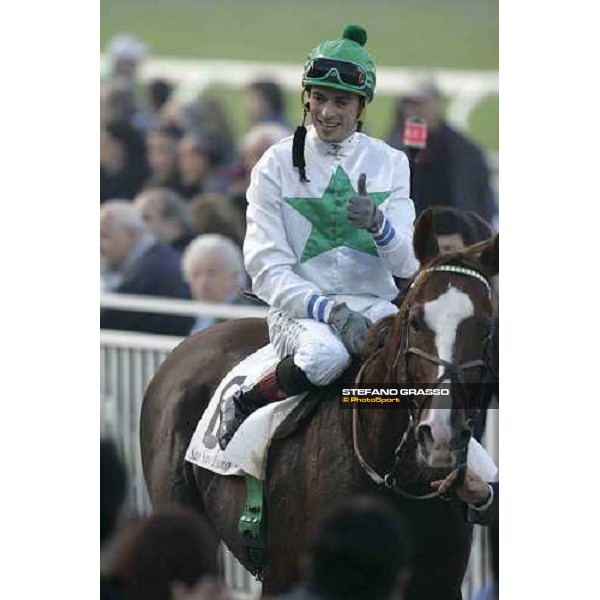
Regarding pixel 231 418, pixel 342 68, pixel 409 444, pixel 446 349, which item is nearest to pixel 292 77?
pixel 342 68

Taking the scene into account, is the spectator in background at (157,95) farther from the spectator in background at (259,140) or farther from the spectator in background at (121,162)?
the spectator in background at (259,140)

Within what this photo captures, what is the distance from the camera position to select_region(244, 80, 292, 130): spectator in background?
718 cm

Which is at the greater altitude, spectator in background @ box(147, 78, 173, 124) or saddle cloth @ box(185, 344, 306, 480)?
spectator in background @ box(147, 78, 173, 124)

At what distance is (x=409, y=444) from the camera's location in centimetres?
652

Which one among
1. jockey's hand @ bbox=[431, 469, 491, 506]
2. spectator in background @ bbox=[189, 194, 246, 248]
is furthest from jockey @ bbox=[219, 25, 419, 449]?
jockey's hand @ bbox=[431, 469, 491, 506]

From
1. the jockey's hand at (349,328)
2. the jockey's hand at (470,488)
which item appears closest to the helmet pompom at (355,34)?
the jockey's hand at (349,328)

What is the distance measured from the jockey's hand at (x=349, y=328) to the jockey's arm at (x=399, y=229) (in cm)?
23

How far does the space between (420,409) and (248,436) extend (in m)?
0.70

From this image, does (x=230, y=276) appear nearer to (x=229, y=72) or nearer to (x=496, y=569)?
(x=229, y=72)

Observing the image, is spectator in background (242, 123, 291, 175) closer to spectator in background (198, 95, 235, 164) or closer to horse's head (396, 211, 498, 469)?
spectator in background (198, 95, 235, 164)

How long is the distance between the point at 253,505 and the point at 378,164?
1180 mm

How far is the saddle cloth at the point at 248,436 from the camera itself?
6793mm

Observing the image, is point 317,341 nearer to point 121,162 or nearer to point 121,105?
point 121,162

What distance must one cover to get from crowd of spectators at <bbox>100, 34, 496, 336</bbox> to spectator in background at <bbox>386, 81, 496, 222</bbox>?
44 cm
